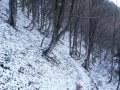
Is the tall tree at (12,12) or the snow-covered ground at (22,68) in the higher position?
the tall tree at (12,12)

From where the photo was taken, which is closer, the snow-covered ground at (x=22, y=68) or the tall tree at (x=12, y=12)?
the snow-covered ground at (x=22, y=68)

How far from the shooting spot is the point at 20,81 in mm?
12320

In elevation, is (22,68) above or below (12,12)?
below

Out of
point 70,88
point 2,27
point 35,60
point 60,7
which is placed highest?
point 60,7

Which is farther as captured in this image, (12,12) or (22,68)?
(12,12)

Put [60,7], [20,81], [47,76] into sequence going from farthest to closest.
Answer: [60,7] → [47,76] → [20,81]

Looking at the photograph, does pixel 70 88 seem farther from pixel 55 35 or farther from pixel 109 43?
pixel 109 43

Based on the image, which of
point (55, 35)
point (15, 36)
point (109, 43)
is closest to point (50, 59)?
point (55, 35)

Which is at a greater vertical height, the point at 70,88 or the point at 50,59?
the point at 50,59

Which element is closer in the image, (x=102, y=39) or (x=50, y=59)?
(x=50, y=59)

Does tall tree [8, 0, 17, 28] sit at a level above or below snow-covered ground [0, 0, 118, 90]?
above

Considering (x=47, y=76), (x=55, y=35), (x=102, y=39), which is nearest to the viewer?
(x=47, y=76)

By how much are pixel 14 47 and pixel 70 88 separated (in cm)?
613

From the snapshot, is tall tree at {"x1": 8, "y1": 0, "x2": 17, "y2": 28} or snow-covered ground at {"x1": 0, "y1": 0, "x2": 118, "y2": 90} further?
tall tree at {"x1": 8, "y1": 0, "x2": 17, "y2": 28}
